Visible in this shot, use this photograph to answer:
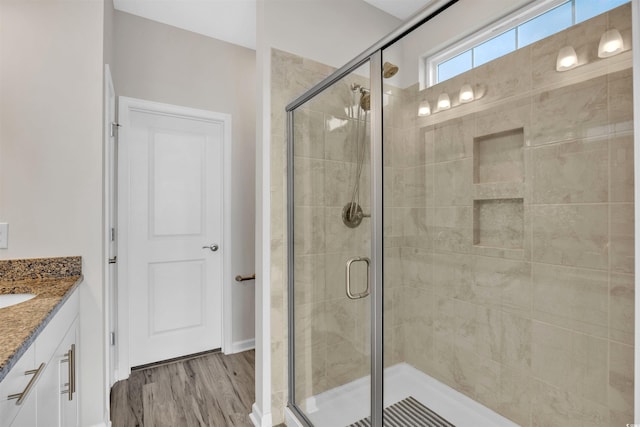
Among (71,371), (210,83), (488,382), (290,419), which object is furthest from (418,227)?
(210,83)

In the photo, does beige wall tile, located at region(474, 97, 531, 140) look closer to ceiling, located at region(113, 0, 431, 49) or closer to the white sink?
ceiling, located at region(113, 0, 431, 49)

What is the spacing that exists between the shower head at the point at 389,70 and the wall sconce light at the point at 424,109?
0.72 feet

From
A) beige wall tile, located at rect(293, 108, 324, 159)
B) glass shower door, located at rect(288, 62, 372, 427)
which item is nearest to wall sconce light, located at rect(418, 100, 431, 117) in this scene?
glass shower door, located at rect(288, 62, 372, 427)

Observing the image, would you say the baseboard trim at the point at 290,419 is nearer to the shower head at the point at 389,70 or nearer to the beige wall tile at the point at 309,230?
the beige wall tile at the point at 309,230

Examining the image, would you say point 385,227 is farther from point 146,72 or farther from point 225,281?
point 146,72

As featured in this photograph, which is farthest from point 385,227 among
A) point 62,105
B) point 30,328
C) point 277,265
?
point 62,105

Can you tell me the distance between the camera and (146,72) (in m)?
2.49

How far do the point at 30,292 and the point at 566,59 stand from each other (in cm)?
240

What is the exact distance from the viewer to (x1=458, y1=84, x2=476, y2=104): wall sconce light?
1573 millimetres

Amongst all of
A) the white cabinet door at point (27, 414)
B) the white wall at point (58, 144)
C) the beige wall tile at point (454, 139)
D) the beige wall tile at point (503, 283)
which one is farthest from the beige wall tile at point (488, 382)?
the white wall at point (58, 144)

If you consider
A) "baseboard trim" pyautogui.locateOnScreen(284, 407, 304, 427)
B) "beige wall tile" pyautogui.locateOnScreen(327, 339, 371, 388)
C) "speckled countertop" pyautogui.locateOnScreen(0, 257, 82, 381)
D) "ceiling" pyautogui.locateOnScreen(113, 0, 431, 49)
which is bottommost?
"baseboard trim" pyautogui.locateOnScreen(284, 407, 304, 427)

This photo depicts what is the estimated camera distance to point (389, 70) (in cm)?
139

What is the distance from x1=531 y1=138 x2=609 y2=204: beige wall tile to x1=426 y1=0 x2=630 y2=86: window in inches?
18.6

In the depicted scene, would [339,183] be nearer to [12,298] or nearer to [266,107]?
[266,107]
